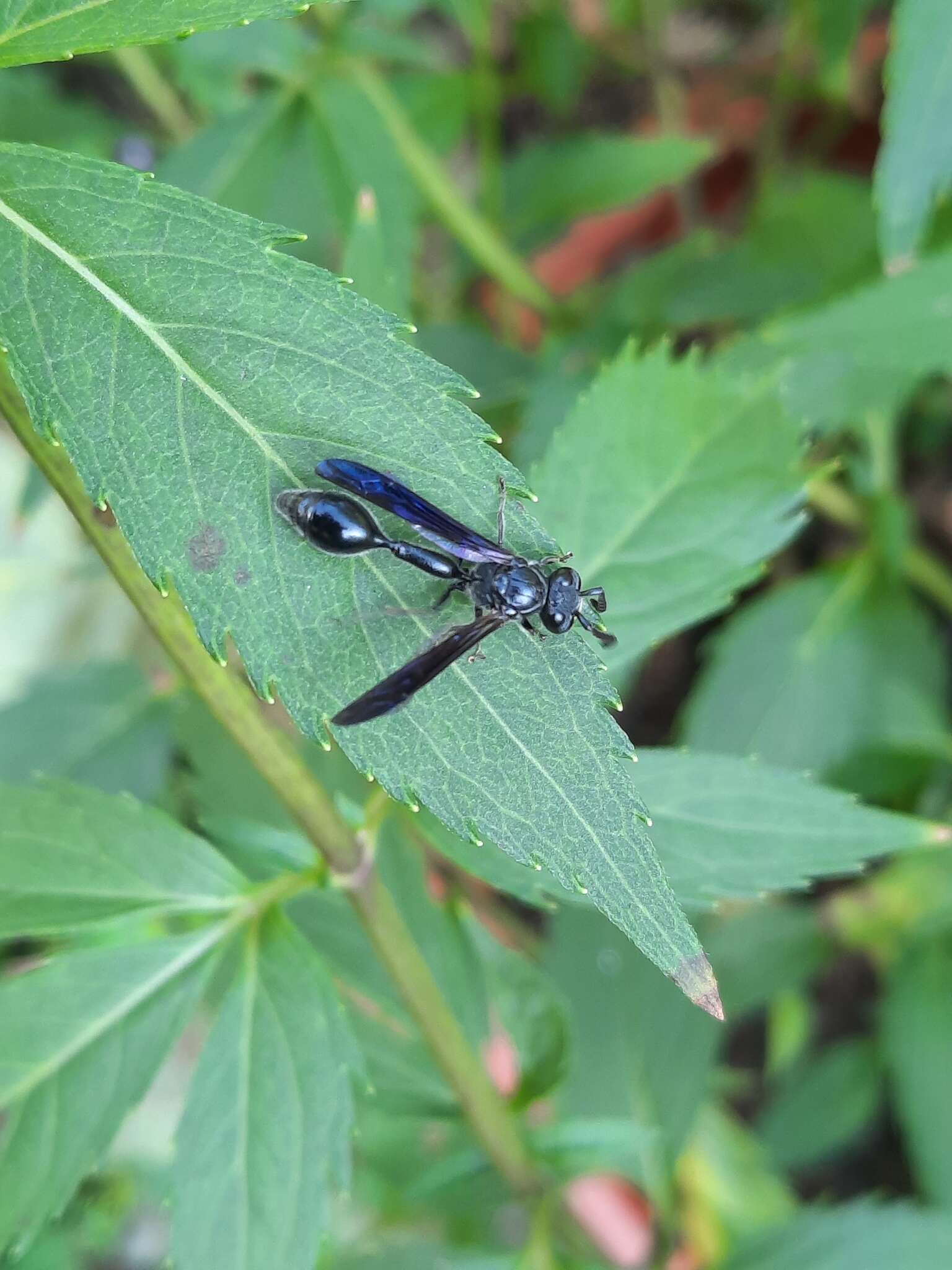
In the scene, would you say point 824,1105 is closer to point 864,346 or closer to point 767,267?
point 864,346

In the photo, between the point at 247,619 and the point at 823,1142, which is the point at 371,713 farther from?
the point at 823,1142

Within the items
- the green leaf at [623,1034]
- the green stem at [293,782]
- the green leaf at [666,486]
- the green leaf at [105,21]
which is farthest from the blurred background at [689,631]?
the green leaf at [105,21]

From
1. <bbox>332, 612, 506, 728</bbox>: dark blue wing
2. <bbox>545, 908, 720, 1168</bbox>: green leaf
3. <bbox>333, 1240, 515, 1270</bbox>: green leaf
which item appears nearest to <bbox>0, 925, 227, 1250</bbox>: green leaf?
<bbox>332, 612, 506, 728</bbox>: dark blue wing

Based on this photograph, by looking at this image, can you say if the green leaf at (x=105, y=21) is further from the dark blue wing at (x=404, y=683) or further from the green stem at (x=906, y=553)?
the green stem at (x=906, y=553)

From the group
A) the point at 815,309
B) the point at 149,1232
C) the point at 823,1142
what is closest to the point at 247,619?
the point at 815,309

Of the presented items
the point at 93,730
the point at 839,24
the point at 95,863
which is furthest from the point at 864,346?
the point at 93,730
